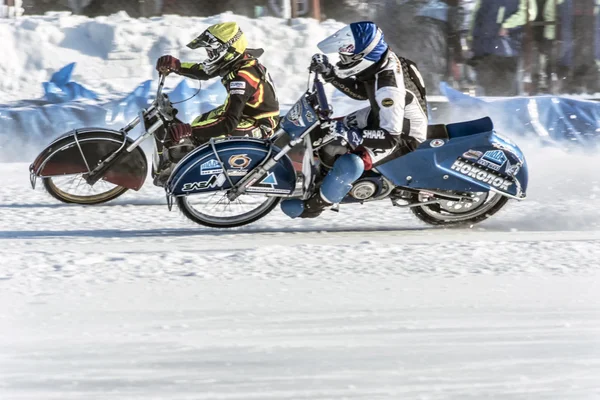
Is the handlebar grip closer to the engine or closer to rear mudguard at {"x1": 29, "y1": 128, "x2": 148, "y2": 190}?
the engine

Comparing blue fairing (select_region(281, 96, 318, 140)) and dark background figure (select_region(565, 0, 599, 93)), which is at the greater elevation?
dark background figure (select_region(565, 0, 599, 93))

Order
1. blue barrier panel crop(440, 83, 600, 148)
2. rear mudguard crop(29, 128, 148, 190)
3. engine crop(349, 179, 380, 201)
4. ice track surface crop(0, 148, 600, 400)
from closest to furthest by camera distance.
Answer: ice track surface crop(0, 148, 600, 400) < engine crop(349, 179, 380, 201) < rear mudguard crop(29, 128, 148, 190) < blue barrier panel crop(440, 83, 600, 148)

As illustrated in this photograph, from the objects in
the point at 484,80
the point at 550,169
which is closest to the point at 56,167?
the point at 550,169

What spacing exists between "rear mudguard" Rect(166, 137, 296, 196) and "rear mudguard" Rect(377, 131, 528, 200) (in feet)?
2.34

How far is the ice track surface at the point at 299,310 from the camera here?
3.88 meters

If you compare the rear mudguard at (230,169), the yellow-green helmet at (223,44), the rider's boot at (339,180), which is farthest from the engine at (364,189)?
the yellow-green helmet at (223,44)

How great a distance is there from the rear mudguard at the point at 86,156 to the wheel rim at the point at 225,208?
94 cm

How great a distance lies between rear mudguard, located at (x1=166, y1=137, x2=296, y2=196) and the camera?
672 cm

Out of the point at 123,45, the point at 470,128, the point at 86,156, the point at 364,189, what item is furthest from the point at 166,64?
the point at 123,45

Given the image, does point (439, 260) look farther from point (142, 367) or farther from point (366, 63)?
point (142, 367)

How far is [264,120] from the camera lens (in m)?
7.93

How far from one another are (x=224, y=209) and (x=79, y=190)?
1.69 m

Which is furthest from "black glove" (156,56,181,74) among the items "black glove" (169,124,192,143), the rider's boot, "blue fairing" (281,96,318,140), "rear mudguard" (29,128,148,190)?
the rider's boot

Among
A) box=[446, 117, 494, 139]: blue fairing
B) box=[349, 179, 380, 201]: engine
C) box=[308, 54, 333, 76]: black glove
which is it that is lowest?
box=[349, 179, 380, 201]: engine
